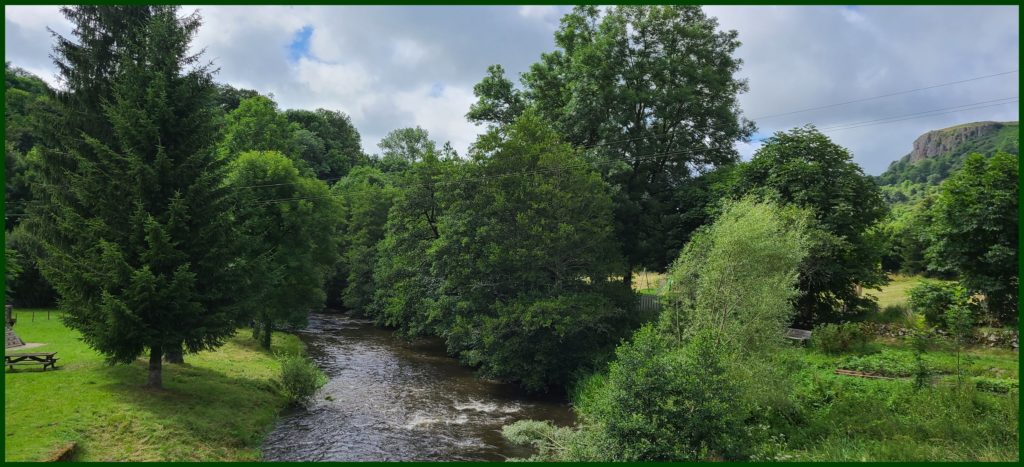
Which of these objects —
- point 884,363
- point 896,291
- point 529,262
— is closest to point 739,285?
point 884,363

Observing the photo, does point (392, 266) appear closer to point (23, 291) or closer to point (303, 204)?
point (303, 204)

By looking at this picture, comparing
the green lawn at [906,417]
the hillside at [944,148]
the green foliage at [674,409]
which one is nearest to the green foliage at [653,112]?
the green lawn at [906,417]

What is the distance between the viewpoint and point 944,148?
161000 mm

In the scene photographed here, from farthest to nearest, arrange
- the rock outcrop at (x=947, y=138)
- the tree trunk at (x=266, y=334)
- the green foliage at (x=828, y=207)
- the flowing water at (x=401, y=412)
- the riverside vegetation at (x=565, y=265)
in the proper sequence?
the rock outcrop at (x=947, y=138) < the tree trunk at (x=266, y=334) < the green foliage at (x=828, y=207) < the flowing water at (x=401, y=412) < the riverside vegetation at (x=565, y=265)

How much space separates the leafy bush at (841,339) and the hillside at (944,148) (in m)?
123

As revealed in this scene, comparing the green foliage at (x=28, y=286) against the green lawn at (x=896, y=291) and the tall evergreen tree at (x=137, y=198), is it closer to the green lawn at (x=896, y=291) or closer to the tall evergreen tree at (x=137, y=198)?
the tall evergreen tree at (x=137, y=198)

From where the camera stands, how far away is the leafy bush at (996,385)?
15281mm

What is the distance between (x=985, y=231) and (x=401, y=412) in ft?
83.1

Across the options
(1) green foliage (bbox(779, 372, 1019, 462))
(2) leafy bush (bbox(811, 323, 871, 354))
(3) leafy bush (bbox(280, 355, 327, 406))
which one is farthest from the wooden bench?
(3) leafy bush (bbox(280, 355, 327, 406))

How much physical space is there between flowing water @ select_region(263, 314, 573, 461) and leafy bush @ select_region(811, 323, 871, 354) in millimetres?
11234

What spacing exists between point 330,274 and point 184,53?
30.9 m

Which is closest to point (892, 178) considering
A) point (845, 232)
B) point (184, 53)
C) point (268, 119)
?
point (845, 232)

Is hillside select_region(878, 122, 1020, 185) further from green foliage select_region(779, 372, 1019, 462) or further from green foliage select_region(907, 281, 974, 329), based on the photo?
green foliage select_region(779, 372, 1019, 462)

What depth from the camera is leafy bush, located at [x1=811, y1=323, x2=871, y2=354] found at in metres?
22.1
